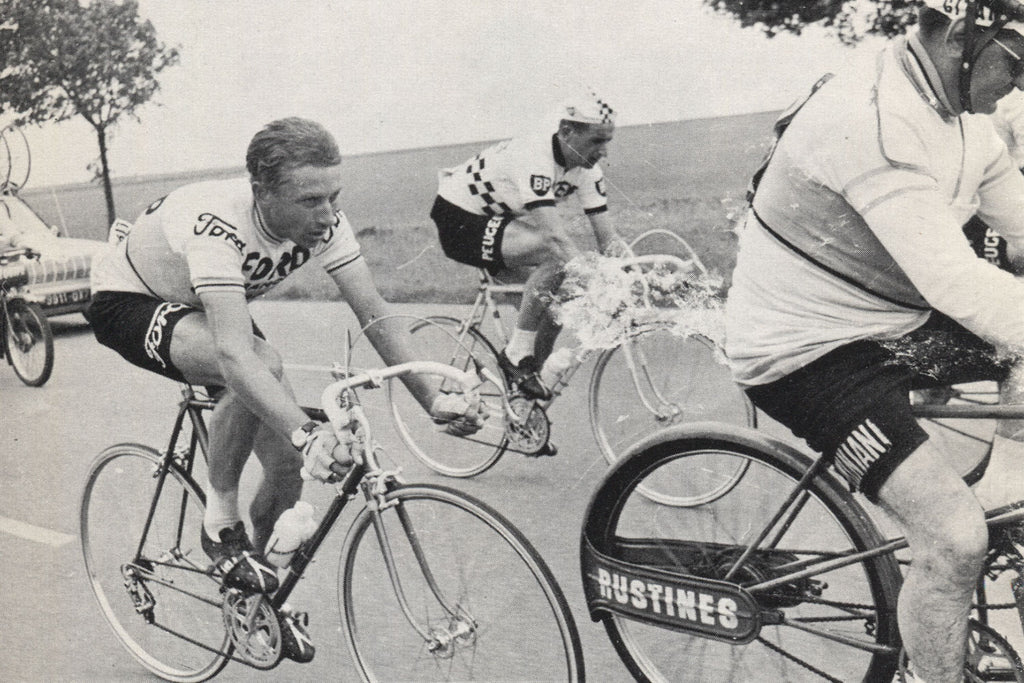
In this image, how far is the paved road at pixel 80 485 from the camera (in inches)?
148

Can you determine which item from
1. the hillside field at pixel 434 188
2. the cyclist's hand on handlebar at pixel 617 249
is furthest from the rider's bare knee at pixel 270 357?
the cyclist's hand on handlebar at pixel 617 249

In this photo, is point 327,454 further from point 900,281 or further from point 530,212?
point 530,212

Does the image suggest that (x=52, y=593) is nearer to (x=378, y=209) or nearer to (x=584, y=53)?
(x=378, y=209)

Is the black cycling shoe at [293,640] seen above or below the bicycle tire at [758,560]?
below

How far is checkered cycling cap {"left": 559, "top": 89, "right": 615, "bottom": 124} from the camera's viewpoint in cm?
451

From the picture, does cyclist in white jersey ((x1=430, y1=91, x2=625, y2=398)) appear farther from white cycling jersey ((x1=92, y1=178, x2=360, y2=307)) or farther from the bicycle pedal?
white cycling jersey ((x1=92, y1=178, x2=360, y2=307))

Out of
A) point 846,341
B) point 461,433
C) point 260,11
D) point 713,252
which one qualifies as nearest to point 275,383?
point 461,433

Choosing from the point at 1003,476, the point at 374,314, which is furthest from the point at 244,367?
the point at 1003,476

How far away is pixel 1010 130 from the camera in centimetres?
325

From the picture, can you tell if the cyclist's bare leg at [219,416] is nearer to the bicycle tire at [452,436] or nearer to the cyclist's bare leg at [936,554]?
the bicycle tire at [452,436]

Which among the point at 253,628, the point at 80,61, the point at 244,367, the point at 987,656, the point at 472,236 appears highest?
the point at 80,61

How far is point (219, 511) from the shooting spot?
3.32 metres

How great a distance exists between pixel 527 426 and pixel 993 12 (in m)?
3.16

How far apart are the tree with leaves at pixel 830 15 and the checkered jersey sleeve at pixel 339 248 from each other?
1.66 meters
